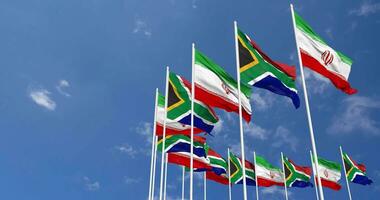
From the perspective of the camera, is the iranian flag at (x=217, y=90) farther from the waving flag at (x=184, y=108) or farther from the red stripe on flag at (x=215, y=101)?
the waving flag at (x=184, y=108)

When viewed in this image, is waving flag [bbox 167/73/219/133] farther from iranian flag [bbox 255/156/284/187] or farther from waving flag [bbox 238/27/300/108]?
iranian flag [bbox 255/156/284/187]

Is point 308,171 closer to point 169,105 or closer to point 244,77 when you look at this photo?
point 169,105

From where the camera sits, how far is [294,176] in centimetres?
3694

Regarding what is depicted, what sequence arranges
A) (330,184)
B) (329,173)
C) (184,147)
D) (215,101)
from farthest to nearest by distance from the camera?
(329,173) → (330,184) → (184,147) → (215,101)

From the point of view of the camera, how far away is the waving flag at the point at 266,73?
54.6 feet

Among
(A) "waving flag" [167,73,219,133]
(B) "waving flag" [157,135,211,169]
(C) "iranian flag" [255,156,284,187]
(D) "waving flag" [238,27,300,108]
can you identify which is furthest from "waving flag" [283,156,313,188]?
(D) "waving flag" [238,27,300,108]

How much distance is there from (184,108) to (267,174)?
16984 mm

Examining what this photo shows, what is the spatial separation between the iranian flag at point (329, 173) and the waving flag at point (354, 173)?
11.9 feet

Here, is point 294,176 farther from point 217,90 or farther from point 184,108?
point 217,90

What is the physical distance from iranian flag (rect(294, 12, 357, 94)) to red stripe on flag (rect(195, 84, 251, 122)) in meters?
3.85

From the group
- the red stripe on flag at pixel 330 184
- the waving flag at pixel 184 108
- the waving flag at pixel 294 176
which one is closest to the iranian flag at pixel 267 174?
the waving flag at pixel 294 176

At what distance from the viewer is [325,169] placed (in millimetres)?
35188

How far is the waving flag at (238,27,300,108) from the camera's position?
16.6m

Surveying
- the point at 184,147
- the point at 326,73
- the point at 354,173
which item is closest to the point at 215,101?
the point at 326,73
